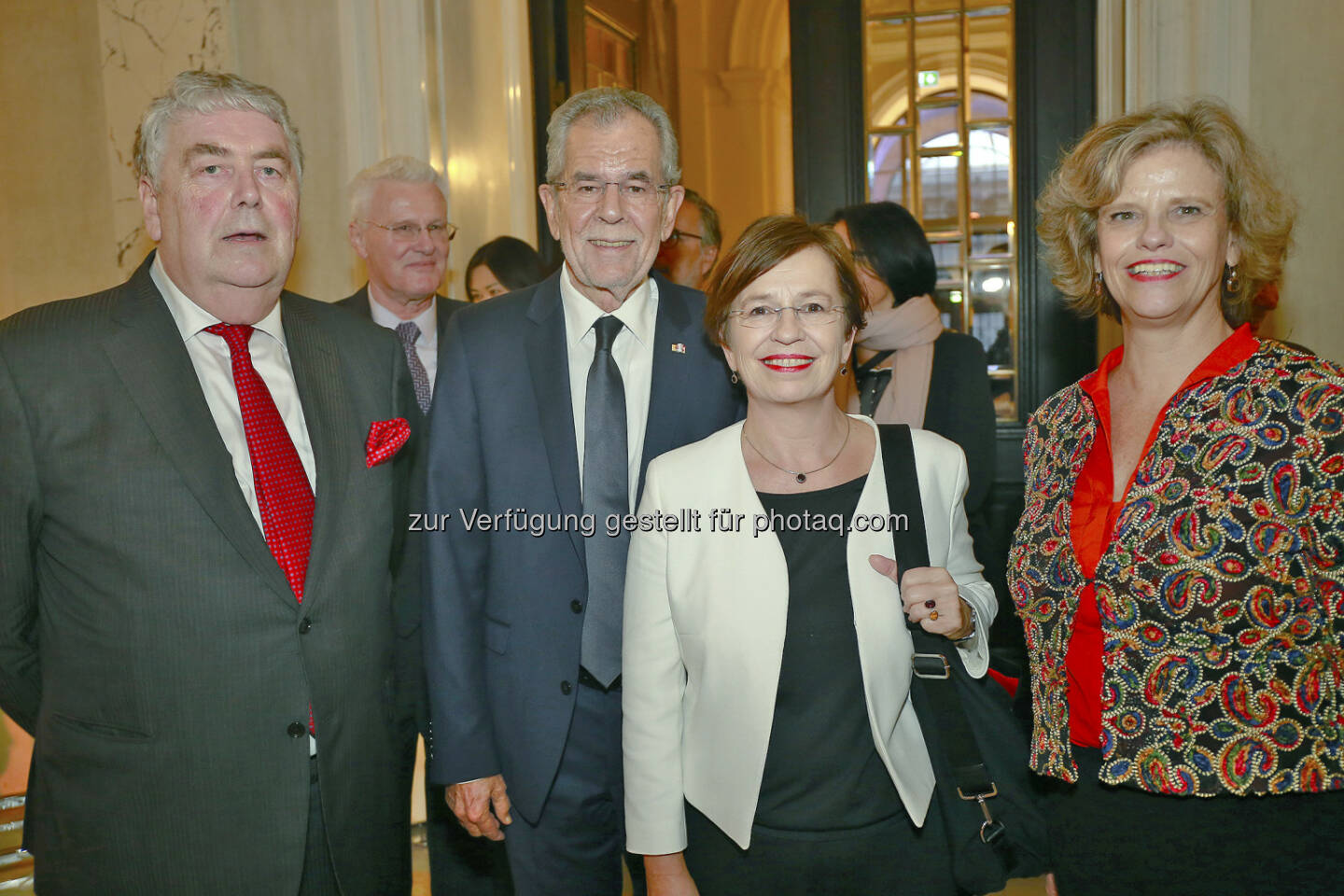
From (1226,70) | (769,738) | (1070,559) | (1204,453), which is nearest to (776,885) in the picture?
(769,738)

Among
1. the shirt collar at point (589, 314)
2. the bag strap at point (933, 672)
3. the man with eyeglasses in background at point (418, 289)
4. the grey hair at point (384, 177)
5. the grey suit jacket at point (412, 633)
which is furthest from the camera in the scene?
the grey hair at point (384, 177)

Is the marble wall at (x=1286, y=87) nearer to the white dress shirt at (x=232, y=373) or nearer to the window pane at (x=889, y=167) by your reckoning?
the window pane at (x=889, y=167)

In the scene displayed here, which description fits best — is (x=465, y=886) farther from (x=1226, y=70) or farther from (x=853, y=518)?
(x=1226, y=70)

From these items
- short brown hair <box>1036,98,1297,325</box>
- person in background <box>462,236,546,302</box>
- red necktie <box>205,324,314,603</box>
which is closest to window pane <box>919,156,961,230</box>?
person in background <box>462,236,546,302</box>

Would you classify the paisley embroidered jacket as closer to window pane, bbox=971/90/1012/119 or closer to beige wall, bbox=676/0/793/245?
window pane, bbox=971/90/1012/119

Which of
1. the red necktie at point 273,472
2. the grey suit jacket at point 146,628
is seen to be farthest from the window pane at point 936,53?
the grey suit jacket at point 146,628

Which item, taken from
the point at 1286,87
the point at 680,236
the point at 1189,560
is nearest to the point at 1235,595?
the point at 1189,560

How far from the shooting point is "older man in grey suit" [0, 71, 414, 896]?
1.79 meters

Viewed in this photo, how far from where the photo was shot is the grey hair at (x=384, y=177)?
348 cm

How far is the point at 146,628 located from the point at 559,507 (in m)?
0.78

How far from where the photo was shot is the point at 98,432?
1.79 m

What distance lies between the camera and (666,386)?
7.03 feet

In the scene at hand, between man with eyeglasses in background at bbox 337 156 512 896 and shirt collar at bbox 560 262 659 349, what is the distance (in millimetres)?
899

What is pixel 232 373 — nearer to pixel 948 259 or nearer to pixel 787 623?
pixel 787 623
